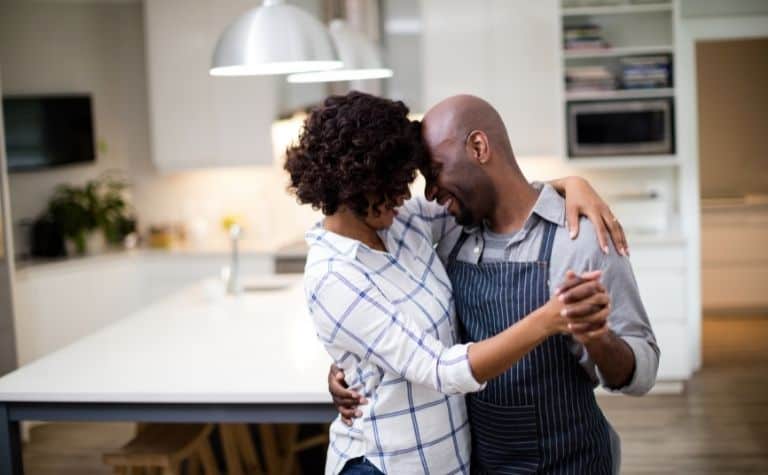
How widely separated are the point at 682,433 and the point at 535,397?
11.1ft

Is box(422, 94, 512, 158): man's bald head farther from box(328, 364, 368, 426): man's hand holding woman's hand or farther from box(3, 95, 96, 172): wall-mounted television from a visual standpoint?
box(3, 95, 96, 172): wall-mounted television

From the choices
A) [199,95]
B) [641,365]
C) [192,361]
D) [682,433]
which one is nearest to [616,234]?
[641,365]

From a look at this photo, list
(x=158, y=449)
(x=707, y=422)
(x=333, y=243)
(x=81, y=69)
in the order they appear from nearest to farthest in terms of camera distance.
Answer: (x=333, y=243) → (x=158, y=449) → (x=707, y=422) → (x=81, y=69)

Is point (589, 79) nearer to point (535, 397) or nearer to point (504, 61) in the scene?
point (504, 61)

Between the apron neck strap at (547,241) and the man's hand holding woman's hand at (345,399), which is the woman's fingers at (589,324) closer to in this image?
the apron neck strap at (547,241)

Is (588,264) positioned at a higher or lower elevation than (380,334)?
higher

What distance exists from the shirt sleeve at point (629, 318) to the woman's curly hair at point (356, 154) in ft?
1.41

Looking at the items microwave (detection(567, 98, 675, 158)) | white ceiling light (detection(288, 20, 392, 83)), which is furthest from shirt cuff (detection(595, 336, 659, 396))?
microwave (detection(567, 98, 675, 158))

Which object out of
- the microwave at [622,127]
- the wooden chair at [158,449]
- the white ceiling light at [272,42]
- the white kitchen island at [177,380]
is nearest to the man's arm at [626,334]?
the white kitchen island at [177,380]

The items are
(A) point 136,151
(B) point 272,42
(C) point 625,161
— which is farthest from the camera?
(A) point 136,151

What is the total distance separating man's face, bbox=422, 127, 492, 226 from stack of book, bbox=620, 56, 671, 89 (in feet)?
13.6

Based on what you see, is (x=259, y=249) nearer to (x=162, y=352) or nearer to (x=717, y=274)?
(x=162, y=352)

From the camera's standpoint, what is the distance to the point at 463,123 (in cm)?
207

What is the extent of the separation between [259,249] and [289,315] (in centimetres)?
241
